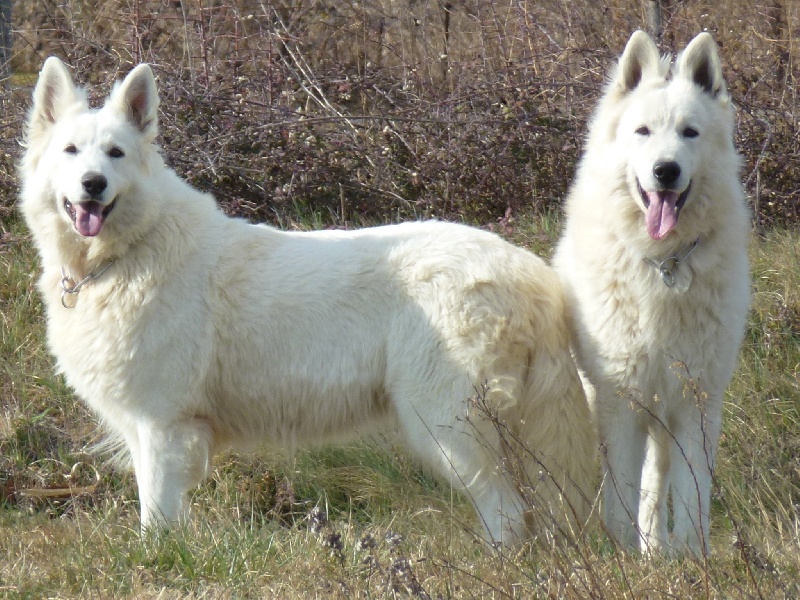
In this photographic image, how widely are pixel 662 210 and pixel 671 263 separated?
0.23m

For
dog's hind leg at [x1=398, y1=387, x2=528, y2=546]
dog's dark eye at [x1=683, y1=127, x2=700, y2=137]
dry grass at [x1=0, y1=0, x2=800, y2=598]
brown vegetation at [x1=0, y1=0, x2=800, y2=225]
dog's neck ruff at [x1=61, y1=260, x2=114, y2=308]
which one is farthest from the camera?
brown vegetation at [x1=0, y1=0, x2=800, y2=225]

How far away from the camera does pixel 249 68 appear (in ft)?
25.9

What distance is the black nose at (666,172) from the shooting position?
146 inches

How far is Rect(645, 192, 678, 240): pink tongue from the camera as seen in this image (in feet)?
12.5

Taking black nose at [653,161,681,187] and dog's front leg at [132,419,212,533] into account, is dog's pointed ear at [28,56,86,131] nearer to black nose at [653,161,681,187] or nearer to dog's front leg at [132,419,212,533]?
dog's front leg at [132,419,212,533]

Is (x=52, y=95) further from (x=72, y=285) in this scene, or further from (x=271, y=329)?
(x=271, y=329)

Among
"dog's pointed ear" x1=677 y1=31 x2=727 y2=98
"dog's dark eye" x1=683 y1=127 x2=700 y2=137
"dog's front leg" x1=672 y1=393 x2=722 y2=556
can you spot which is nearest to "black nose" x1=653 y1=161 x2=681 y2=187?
"dog's dark eye" x1=683 y1=127 x2=700 y2=137

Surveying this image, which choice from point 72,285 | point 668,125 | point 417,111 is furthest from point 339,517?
point 417,111

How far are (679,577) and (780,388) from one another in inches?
102

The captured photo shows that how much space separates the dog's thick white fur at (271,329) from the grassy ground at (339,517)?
0.37m

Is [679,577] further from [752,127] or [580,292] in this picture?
[752,127]

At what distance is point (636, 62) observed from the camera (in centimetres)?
408

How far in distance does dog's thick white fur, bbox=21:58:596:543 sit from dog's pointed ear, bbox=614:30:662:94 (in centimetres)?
84

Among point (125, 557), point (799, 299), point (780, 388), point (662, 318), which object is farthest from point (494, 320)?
point (799, 299)
